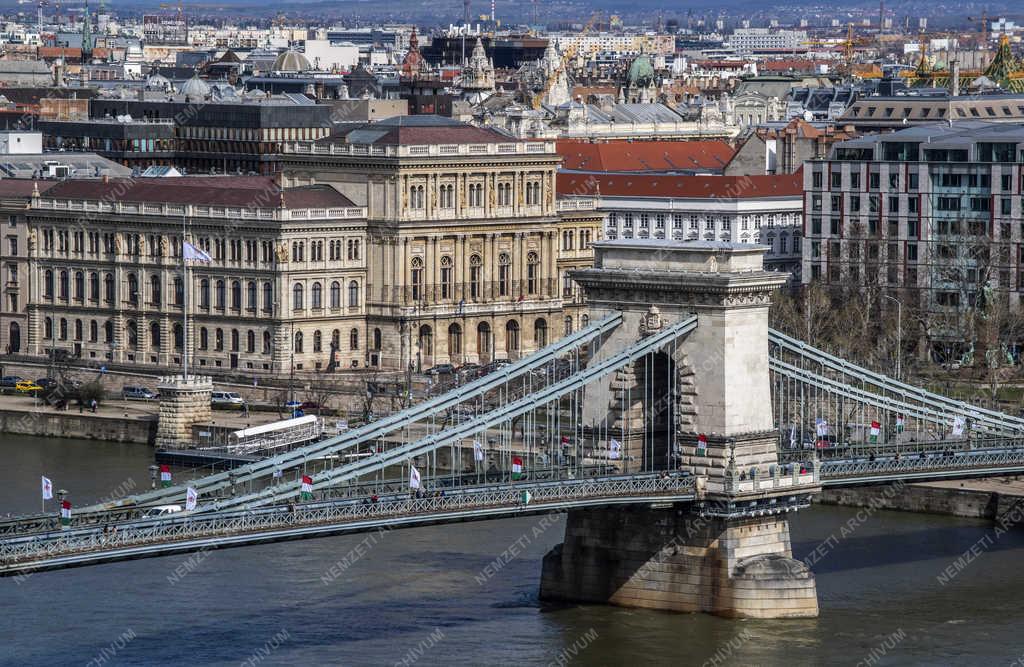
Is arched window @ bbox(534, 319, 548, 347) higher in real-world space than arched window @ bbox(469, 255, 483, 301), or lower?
lower

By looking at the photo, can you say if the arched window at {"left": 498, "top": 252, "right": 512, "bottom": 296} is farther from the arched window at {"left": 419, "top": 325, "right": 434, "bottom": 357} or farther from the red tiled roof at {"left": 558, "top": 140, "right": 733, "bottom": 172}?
the red tiled roof at {"left": 558, "top": 140, "right": 733, "bottom": 172}

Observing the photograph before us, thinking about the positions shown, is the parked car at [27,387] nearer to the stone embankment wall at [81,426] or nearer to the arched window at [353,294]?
the stone embankment wall at [81,426]

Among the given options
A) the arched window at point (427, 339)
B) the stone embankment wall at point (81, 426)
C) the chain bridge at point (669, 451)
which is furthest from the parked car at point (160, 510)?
the arched window at point (427, 339)

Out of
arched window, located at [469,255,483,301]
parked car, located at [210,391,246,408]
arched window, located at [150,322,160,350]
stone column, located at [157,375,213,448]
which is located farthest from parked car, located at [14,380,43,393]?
arched window, located at [469,255,483,301]

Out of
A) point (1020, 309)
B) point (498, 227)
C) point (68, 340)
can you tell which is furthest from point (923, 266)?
point (68, 340)

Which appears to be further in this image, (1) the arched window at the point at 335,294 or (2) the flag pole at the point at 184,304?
(1) the arched window at the point at 335,294

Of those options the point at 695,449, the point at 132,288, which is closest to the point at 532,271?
the point at 132,288
